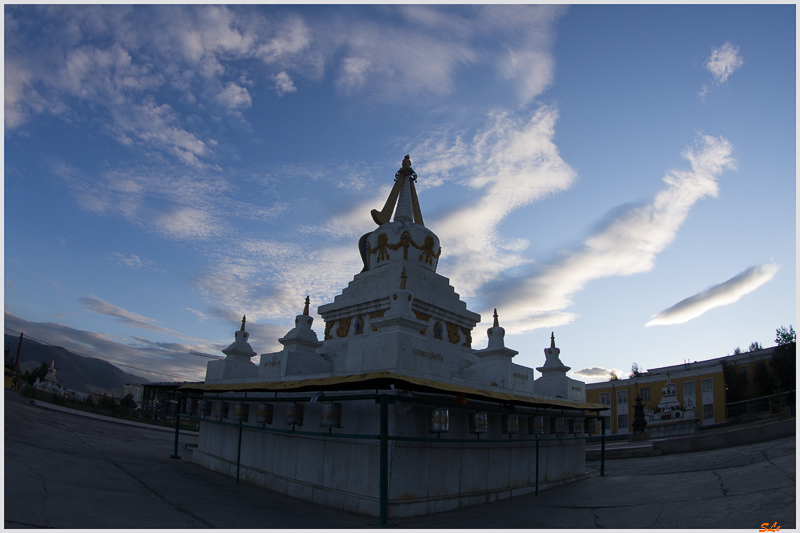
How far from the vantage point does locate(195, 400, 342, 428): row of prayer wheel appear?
9.84m

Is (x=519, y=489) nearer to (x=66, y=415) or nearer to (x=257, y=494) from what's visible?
(x=257, y=494)

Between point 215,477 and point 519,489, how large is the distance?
8.12 meters

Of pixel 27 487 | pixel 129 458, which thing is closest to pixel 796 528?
pixel 27 487

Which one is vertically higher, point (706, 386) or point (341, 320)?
point (341, 320)

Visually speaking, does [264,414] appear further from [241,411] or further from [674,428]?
[674,428]

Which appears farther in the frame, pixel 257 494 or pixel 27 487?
pixel 257 494

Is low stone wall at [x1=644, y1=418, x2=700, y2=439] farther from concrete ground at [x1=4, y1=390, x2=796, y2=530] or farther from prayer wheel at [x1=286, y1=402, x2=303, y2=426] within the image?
prayer wheel at [x1=286, y1=402, x2=303, y2=426]

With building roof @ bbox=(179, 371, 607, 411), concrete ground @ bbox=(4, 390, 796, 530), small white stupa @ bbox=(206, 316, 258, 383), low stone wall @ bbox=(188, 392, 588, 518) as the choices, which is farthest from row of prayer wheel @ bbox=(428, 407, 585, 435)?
small white stupa @ bbox=(206, 316, 258, 383)

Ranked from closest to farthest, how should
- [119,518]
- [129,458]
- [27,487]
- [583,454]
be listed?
[119,518]
[27,487]
[129,458]
[583,454]

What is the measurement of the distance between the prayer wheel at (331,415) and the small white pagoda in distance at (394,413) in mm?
21

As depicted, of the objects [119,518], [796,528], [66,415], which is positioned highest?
[796,528]

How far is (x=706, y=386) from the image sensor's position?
3950 cm

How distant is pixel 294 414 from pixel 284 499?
5.84 feet

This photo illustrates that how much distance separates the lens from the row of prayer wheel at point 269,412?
9.84 meters
